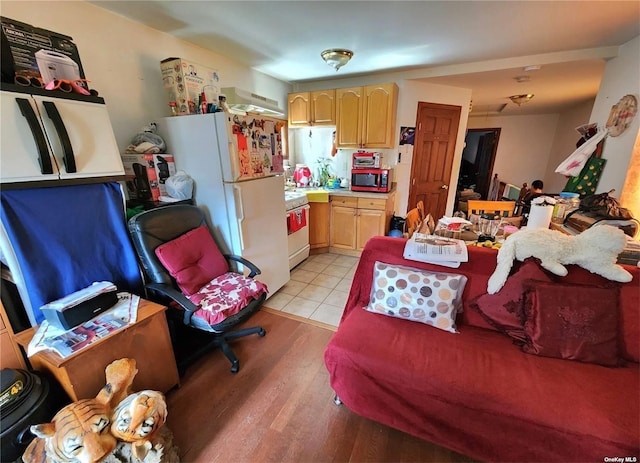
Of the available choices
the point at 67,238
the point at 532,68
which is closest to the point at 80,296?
the point at 67,238

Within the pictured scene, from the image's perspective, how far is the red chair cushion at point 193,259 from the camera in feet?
5.53

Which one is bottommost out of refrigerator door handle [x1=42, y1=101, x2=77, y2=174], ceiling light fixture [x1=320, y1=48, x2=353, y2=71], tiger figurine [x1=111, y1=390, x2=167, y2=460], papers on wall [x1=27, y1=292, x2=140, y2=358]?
tiger figurine [x1=111, y1=390, x2=167, y2=460]

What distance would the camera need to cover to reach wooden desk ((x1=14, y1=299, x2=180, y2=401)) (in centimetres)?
115

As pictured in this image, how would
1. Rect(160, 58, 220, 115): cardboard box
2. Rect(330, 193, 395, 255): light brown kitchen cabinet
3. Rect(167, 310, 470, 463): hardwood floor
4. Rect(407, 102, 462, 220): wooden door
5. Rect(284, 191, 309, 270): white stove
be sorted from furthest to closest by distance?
Rect(407, 102, 462, 220): wooden door, Rect(330, 193, 395, 255): light brown kitchen cabinet, Rect(284, 191, 309, 270): white stove, Rect(160, 58, 220, 115): cardboard box, Rect(167, 310, 470, 463): hardwood floor

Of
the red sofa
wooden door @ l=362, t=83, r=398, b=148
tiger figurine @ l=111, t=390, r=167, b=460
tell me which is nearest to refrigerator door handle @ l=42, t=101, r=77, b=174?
tiger figurine @ l=111, t=390, r=167, b=460

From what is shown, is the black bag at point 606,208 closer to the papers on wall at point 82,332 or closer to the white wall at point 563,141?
the papers on wall at point 82,332

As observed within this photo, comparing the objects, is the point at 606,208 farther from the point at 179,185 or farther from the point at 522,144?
the point at 522,144

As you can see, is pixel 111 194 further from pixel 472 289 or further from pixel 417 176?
pixel 417 176

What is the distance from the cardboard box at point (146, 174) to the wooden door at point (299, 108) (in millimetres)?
2233

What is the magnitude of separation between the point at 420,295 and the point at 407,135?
2.78 metres

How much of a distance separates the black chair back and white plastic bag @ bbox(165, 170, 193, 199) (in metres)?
0.18

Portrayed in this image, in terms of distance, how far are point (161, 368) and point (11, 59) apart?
171 cm

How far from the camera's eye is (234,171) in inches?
76.1

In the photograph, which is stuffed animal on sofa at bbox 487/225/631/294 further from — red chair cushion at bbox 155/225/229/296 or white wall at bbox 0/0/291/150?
white wall at bbox 0/0/291/150
